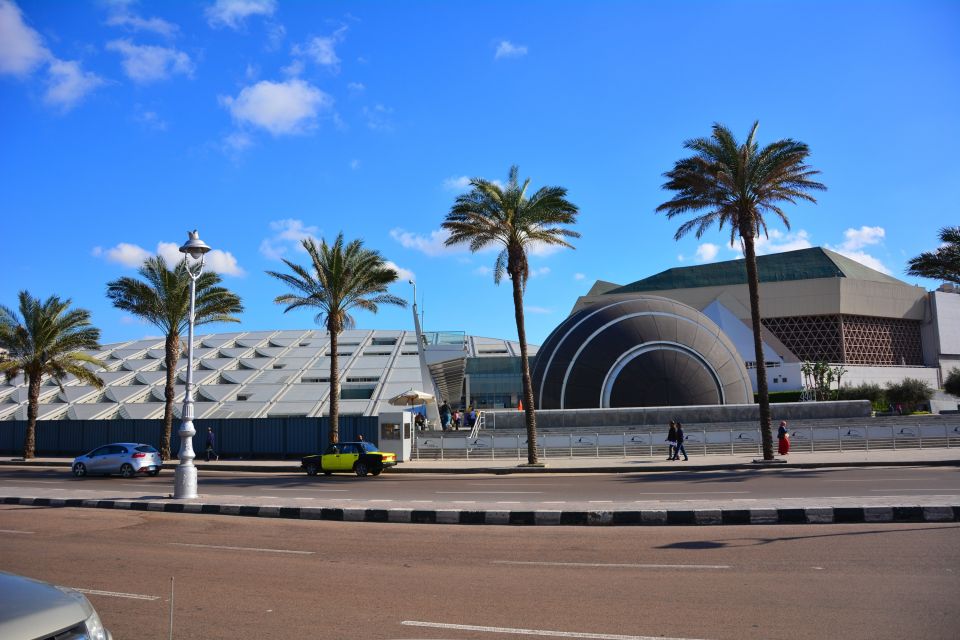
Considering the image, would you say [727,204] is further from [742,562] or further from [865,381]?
[865,381]

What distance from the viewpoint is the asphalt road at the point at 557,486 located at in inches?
613

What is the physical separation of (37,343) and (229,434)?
1144 cm

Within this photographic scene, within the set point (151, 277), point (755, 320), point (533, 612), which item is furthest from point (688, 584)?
point (151, 277)

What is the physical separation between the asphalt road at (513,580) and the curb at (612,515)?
0.57m

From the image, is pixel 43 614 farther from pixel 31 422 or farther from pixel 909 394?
pixel 909 394

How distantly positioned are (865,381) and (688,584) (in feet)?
250

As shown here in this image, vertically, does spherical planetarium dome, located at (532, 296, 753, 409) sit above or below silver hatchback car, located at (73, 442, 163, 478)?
above

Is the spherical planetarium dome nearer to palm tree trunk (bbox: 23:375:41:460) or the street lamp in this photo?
the street lamp

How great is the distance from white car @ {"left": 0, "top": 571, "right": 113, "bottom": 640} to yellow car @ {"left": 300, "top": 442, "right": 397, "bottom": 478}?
21.2 m

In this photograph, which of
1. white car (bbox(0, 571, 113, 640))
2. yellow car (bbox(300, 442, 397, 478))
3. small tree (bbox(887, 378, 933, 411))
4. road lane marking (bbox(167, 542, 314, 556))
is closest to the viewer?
white car (bbox(0, 571, 113, 640))

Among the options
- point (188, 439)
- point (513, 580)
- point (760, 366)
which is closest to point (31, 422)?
point (188, 439)

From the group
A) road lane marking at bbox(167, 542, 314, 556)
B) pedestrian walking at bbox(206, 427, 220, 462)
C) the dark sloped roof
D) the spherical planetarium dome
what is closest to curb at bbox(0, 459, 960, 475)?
pedestrian walking at bbox(206, 427, 220, 462)

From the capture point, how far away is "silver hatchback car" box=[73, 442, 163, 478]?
1046 inches

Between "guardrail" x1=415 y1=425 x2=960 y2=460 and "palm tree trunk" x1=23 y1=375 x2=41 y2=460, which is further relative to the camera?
"palm tree trunk" x1=23 y1=375 x2=41 y2=460
